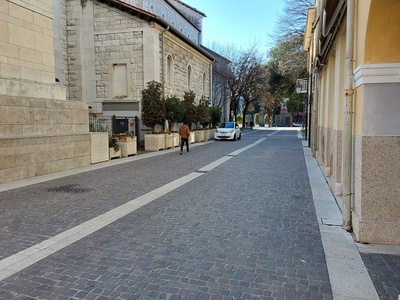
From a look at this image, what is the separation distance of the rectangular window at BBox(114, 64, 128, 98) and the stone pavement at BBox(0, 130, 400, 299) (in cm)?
1285

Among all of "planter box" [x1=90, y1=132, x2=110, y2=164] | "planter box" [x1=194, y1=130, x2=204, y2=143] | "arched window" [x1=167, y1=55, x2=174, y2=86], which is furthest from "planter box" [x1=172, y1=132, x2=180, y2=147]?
"planter box" [x1=90, y1=132, x2=110, y2=164]

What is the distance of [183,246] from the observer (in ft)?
13.9

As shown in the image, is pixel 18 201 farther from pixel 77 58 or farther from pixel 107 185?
pixel 77 58

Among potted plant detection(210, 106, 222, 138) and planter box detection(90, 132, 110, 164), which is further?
potted plant detection(210, 106, 222, 138)

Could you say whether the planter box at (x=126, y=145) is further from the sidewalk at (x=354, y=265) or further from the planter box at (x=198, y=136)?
the sidewalk at (x=354, y=265)

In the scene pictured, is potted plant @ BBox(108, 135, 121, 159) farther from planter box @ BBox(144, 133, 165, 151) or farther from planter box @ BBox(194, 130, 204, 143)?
planter box @ BBox(194, 130, 204, 143)

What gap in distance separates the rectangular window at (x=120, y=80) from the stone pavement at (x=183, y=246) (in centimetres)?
1285

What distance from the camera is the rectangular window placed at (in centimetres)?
1997

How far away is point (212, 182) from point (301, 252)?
4782mm

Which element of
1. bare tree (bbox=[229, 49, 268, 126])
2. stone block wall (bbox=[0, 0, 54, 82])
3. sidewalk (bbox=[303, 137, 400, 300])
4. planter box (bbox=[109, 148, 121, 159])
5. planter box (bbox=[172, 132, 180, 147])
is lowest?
sidewalk (bbox=[303, 137, 400, 300])

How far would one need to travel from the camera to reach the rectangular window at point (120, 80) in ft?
65.5

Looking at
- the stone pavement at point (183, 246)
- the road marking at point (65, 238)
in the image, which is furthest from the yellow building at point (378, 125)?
the road marking at point (65, 238)

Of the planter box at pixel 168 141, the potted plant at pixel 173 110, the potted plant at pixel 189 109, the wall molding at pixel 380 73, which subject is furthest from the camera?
the potted plant at pixel 189 109

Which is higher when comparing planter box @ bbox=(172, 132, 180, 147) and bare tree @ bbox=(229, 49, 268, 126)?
bare tree @ bbox=(229, 49, 268, 126)
